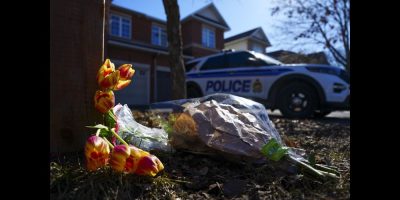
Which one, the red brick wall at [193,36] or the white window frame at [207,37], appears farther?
the white window frame at [207,37]

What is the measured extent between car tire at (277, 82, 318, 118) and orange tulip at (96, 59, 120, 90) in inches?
226

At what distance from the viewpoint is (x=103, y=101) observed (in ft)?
5.83

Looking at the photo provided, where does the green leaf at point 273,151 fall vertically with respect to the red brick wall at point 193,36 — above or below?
below

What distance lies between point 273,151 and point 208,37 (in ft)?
72.5

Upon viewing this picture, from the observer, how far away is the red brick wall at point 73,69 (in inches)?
69.6

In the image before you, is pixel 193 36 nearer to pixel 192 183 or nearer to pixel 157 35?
pixel 157 35

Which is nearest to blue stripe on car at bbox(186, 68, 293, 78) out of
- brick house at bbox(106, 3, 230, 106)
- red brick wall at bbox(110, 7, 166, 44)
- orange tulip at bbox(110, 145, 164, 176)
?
orange tulip at bbox(110, 145, 164, 176)

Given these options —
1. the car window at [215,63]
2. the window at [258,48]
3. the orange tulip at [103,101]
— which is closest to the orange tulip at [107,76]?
the orange tulip at [103,101]

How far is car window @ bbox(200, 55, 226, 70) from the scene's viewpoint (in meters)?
9.07

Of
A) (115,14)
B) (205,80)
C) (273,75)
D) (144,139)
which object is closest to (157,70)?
(115,14)

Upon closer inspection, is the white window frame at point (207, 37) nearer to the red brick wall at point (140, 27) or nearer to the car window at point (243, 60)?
the red brick wall at point (140, 27)

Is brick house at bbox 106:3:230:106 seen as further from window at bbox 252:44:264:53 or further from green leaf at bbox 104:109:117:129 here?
green leaf at bbox 104:109:117:129

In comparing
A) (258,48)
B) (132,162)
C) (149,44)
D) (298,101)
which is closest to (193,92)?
(298,101)
